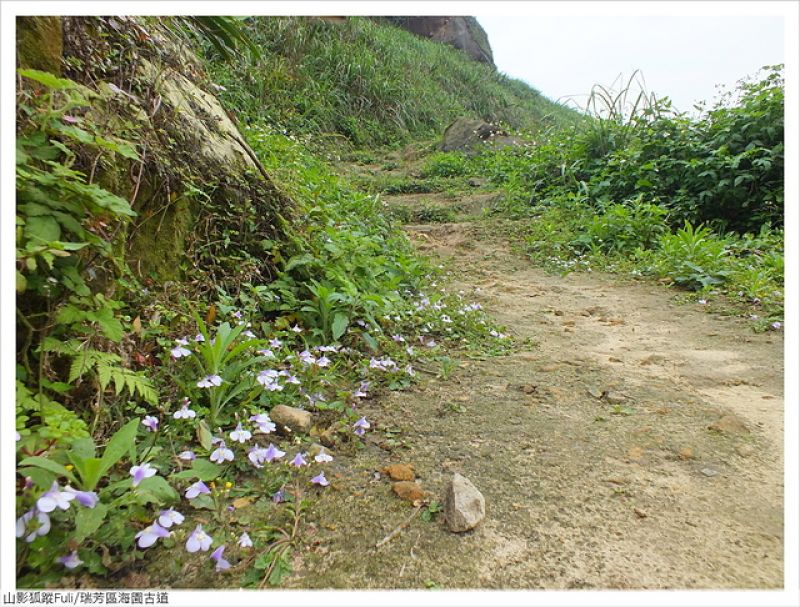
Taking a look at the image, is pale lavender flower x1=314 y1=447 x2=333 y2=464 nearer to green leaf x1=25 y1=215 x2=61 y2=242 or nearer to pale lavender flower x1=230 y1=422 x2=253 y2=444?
pale lavender flower x1=230 y1=422 x2=253 y2=444

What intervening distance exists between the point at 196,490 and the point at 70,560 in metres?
0.27

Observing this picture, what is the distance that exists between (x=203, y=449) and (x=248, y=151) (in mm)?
1710

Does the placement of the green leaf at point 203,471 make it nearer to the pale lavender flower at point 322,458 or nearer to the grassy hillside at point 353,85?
the pale lavender flower at point 322,458

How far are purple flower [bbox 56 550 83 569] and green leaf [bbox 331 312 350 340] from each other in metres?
1.24

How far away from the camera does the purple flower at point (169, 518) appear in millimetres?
1062

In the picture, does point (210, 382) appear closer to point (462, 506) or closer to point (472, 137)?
point (462, 506)

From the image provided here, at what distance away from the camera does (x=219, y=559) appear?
3.43 feet

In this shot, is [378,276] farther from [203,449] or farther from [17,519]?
[17,519]

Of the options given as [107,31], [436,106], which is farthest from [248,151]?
[436,106]

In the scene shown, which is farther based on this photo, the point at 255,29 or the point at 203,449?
the point at 255,29

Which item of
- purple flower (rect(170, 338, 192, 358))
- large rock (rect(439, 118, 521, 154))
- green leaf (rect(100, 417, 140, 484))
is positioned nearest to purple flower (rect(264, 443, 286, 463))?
green leaf (rect(100, 417, 140, 484))

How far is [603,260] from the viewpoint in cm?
455

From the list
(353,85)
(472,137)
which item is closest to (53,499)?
(472,137)

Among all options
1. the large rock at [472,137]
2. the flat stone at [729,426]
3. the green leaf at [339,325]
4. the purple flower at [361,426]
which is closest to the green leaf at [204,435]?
the purple flower at [361,426]
